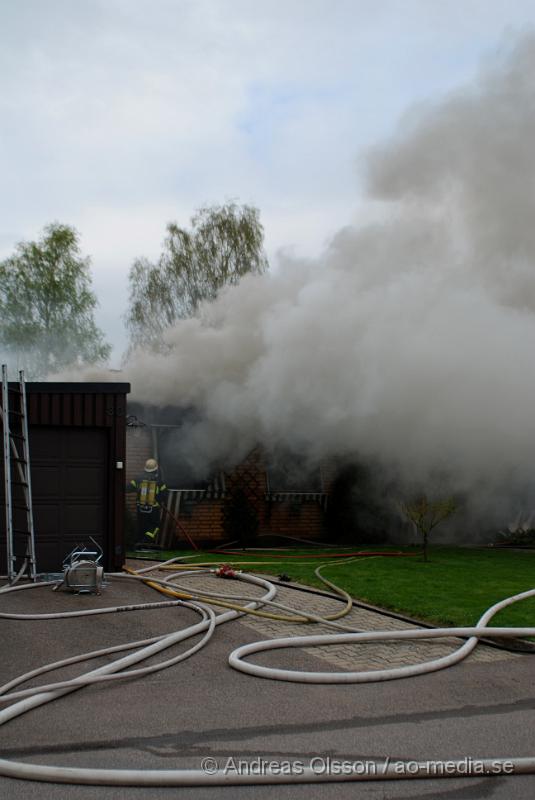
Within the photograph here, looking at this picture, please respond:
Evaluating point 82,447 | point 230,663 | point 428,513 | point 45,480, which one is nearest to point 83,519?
point 45,480

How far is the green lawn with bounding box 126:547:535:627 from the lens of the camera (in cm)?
771

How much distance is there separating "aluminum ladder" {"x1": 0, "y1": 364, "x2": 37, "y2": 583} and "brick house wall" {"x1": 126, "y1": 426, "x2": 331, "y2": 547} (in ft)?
13.8

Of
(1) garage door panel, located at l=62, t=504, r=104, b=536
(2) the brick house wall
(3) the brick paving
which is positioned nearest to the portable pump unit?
(3) the brick paving

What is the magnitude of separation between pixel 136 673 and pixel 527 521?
42.1ft

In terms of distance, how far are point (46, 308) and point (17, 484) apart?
18502mm

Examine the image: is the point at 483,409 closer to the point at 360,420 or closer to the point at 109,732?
the point at 360,420

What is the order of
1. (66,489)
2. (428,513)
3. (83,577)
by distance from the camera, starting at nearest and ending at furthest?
(83,577) < (66,489) < (428,513)

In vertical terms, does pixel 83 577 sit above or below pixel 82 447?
below

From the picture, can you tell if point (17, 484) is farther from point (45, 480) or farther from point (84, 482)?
point (84, 482)

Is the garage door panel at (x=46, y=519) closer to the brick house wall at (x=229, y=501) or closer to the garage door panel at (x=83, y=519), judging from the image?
the garage door panel at (x=83, y=519)

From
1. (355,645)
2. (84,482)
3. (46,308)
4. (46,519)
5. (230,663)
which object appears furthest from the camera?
(46,308)

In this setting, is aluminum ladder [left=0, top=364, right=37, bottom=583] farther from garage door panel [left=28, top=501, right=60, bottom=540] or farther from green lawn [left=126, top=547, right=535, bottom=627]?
Answer: green lawn [left=126, top=547, right=535, bottom=627]

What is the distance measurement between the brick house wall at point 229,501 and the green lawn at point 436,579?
1.30 m

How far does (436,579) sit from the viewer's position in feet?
33.1
